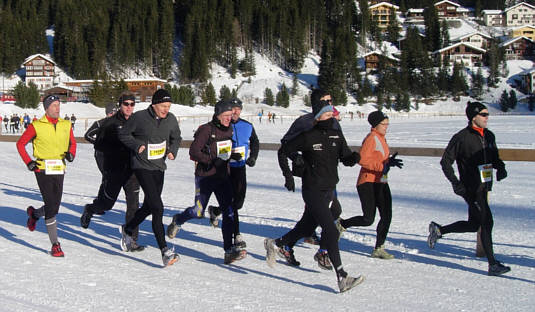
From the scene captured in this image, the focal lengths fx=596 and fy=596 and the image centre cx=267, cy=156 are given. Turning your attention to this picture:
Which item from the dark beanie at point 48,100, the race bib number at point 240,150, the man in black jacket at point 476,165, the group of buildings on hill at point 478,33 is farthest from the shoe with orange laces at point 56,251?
the group of buildings on hill at point 478,33

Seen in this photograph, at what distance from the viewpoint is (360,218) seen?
20.1 feet

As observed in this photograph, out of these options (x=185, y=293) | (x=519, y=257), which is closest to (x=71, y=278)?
(x=185, y=293)

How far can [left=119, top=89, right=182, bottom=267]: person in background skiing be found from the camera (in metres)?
5.72

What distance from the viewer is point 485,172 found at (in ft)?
18.1

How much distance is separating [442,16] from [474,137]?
16123cm

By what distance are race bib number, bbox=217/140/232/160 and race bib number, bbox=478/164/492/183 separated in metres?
2.48

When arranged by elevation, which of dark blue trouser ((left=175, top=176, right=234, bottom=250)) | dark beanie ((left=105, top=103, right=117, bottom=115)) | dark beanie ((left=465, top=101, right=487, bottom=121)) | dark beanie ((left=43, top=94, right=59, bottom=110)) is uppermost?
dark beanie ((left=43, top=94, right=59, bottom=110))

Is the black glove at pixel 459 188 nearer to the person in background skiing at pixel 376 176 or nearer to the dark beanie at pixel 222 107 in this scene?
the person in background skiing at pixel 376 176

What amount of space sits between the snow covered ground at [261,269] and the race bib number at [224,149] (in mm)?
1093

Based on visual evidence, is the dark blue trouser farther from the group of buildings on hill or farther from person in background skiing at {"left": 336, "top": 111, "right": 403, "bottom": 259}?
the group of buildings on hill

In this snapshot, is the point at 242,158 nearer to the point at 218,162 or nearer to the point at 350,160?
the point at 218,162

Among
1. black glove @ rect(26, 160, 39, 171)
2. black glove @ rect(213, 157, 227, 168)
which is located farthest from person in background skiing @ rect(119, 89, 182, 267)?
black glove @ rect(26, 160, 39, 171)

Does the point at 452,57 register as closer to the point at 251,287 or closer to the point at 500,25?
the point at 500,25

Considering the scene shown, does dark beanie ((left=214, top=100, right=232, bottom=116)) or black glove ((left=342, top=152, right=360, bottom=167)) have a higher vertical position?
dark beanie ((left=214, top=100, right=232, bottom=116))
